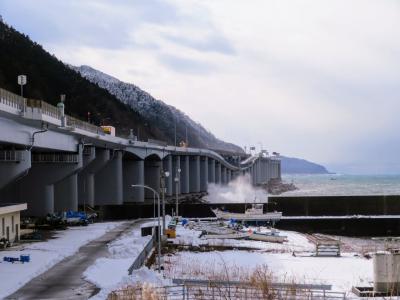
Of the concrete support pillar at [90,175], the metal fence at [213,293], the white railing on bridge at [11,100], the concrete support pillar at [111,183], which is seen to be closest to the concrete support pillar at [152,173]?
the concrete support pillar at [111,183]

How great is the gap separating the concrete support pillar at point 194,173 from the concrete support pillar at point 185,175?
586 cm

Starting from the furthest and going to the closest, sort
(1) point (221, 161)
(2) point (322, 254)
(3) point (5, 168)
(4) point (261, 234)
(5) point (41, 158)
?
1. (1) point (221, 161)
2. (5) point (41, 158)
3. (4) point (261, 234)
4. (3) point (5, 168)
5. (2) point (322, 254)

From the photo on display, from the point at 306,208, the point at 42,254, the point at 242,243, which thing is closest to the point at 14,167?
the point at 42,254

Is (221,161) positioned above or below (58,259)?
above

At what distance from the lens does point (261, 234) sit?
60281mm

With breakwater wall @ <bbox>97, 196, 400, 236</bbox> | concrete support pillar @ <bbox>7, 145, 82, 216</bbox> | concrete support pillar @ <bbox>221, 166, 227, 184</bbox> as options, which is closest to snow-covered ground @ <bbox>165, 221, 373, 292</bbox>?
concrete support pillar @ <bbox>7, 145, 82, 216</bbox>

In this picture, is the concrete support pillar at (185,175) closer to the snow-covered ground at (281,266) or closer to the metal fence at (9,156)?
the metal fence at (9,156)

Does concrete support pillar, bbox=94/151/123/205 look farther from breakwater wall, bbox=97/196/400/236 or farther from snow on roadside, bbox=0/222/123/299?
snow on roadside, bbox=0/222/123/299

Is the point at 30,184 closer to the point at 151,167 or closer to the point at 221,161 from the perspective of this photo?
the point at 151,167

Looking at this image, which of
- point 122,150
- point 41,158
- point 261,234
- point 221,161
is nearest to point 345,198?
point 261,234

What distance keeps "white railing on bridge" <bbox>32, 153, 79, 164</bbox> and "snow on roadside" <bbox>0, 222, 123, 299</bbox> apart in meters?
8.16

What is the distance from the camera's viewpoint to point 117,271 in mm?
34219

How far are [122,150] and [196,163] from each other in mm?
47867

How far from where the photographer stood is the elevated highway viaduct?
4922 cm
